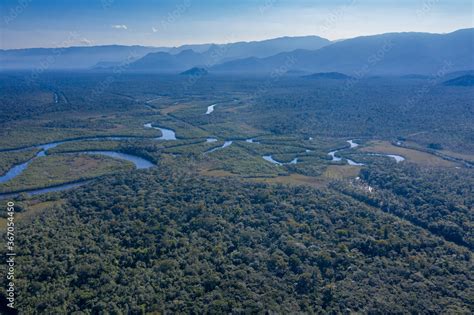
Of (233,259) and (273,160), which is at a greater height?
(273,160)

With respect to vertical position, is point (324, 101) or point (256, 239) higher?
point (324, 101)

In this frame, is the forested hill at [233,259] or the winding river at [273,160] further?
the winding river at [273,160]

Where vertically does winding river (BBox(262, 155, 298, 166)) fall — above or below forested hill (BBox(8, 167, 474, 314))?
above

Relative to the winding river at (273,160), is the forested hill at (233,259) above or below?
below

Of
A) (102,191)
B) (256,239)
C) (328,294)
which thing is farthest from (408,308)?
(102,191)

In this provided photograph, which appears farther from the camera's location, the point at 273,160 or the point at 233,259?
the point at 273,160

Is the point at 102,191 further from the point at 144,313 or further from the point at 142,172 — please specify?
the point at 144,313

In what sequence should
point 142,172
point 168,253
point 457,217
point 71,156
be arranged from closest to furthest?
point 168,253 < point 457,217 < point 142,172 < point 71,156

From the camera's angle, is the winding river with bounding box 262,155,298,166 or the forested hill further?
the winding river with bounding box 262,155,298,166
